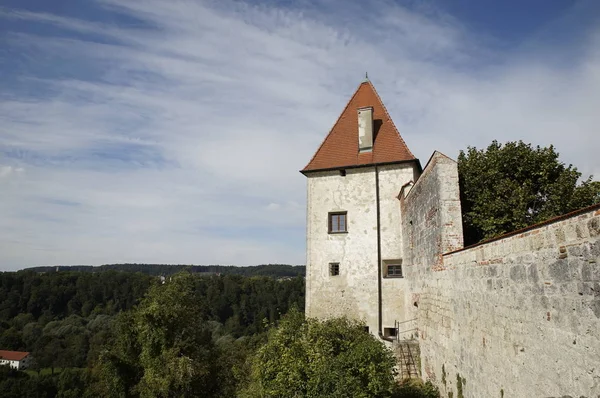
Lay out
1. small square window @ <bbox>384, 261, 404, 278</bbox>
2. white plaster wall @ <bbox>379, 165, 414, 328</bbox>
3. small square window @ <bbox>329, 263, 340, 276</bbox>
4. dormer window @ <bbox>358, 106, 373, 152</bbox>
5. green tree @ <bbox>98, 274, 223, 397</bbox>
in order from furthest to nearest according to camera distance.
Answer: green tree @ <bbox>98, 274, 223, 397</bbox> → dormer window @ <bbox>358, 106, 373, 152</bbox> → small square window @ <bbox>329, 263, 340, 276</bbox> → small square window @ <bbox>384, 261, 404, 278</bbox> → white plaster wall @ <bbox>379, 165, 414, 328</bbox>

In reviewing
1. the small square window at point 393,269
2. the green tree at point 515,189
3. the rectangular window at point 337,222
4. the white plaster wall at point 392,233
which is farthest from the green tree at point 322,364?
the rectangular window at point 337,222

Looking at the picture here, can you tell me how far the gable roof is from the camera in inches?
634

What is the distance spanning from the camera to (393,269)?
1528 cm

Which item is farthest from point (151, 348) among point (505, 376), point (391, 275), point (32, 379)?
point (32, 379)

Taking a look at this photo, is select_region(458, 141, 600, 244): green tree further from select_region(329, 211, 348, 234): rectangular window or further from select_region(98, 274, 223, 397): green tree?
select_region(98, 274, 223, 397): green tree

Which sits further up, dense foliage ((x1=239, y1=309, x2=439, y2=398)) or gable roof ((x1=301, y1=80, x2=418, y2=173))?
gable roof ((x1=301, y1=80, x2=418, y2=173))

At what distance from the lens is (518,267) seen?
5.31m

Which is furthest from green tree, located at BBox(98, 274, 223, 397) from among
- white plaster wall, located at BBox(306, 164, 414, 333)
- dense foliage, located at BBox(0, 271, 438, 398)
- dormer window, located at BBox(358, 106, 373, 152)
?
dormer window, located at BBox(358, 106, 373, 152)

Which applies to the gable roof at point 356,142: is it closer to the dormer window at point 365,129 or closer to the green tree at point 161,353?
the dormer window at point 365,129

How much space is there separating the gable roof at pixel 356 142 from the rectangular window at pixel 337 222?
206cm

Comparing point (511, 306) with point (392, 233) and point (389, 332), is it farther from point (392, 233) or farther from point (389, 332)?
point (389, 332)

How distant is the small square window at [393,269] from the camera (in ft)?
49.6

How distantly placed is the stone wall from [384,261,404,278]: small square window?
6.30 meters

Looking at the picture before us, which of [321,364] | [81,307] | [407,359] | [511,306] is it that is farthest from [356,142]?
[81,307]
